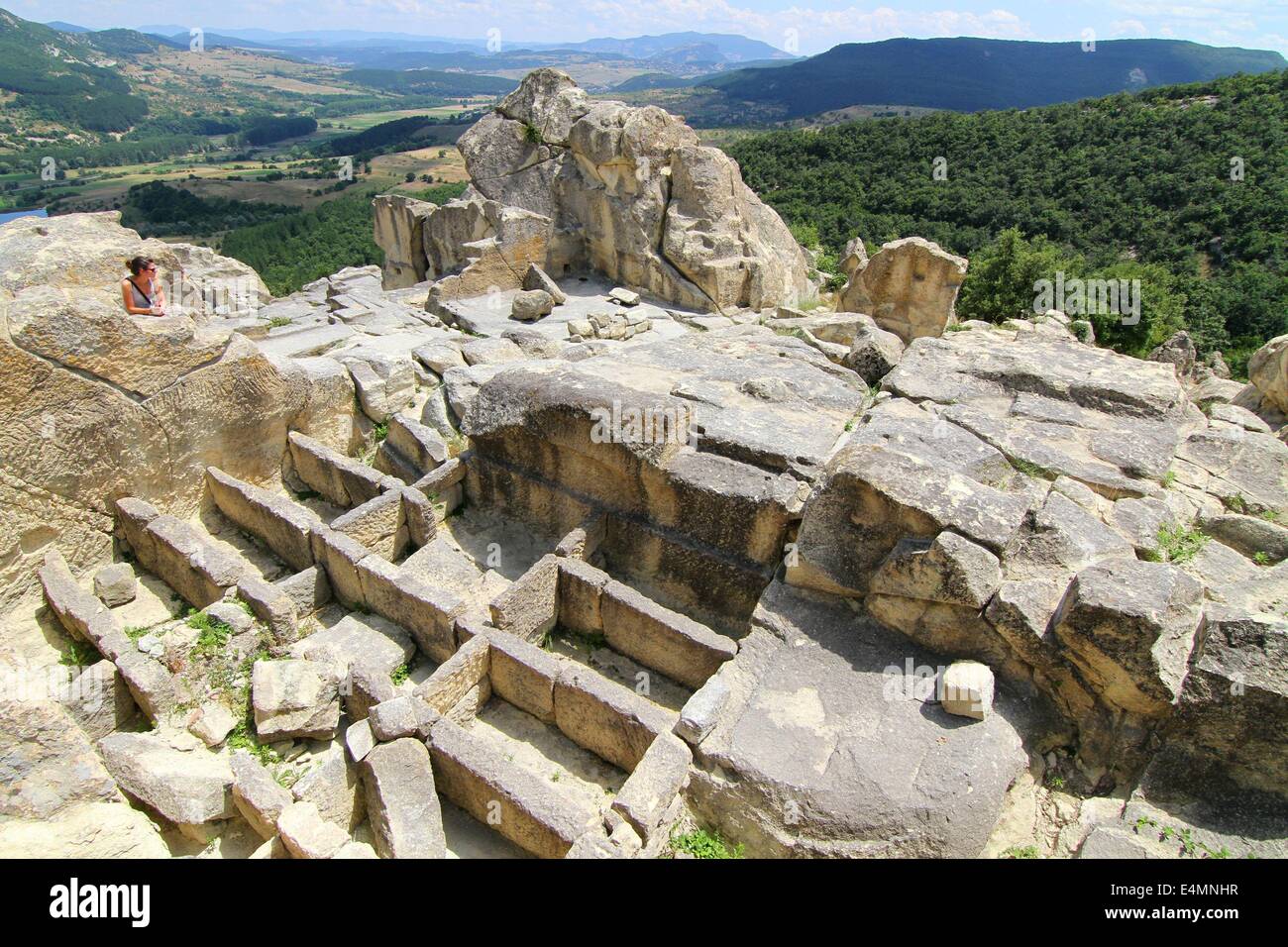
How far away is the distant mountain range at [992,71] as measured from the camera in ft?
340

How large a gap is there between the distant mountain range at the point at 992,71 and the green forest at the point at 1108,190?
7466 centimetres

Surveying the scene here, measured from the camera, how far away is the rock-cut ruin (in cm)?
483

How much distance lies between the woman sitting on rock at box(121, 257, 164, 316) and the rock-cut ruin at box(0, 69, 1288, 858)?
0.43 meters

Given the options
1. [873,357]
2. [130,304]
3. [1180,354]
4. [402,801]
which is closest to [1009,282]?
[1180,354]

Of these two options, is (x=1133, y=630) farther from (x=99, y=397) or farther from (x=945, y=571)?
(x=99, y=397)

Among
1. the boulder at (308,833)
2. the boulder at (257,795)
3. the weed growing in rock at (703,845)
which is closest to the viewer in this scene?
the boulder at (308,833)

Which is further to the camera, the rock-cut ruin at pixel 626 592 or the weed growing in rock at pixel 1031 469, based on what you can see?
the weed growing in rock at pixel 1031 469

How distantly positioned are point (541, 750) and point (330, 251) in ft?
132

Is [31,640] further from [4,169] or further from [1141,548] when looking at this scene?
[4,169]

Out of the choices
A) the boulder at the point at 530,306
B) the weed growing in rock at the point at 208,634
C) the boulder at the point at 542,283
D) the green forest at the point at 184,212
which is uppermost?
the green forest at the point at 184,212

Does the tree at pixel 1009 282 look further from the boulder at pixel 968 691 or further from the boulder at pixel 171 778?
the boulder at pixel 171 778

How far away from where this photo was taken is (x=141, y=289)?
326 inches

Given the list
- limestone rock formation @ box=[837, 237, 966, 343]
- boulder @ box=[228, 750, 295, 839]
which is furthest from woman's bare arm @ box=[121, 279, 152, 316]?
limestone rock formation @ box=[837, 237, 966, 343]

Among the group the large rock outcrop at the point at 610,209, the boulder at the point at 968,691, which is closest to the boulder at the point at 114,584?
the large rock outcrop at the point at 610,209
